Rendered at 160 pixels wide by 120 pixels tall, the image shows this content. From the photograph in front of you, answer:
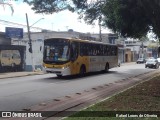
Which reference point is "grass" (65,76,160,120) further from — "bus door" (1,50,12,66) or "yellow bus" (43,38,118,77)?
"bus door" (1,50,12,66)

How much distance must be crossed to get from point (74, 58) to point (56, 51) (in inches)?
58.6

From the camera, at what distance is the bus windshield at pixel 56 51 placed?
26.5 m

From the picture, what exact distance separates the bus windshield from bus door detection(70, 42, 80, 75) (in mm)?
544

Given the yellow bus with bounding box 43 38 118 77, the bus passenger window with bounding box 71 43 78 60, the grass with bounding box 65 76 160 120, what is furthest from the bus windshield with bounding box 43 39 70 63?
the grass with bounding box 65 76 160 120

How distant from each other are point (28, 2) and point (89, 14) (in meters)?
4.28

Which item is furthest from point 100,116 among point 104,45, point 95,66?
point 104,45

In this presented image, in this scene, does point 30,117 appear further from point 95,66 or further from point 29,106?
point 95,66

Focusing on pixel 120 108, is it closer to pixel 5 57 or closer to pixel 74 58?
pixel 74 58

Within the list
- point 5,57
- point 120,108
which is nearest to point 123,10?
point 120,108

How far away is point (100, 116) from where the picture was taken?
10.1m

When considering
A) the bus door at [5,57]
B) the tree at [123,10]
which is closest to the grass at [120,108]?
the tree at [123,10]

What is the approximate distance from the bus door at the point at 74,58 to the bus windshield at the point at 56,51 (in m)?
0.54

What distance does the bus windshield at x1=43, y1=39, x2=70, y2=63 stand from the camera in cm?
2645

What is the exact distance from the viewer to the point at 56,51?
2669cm
